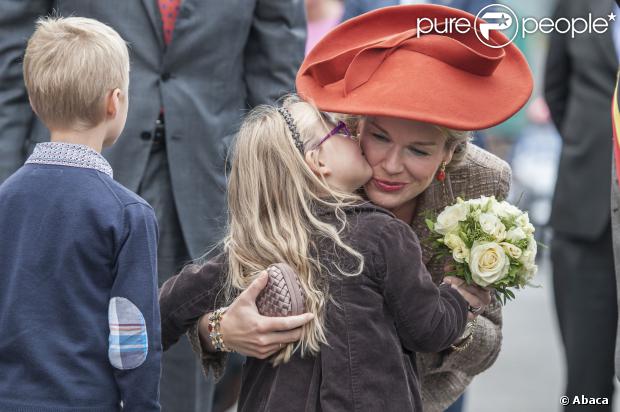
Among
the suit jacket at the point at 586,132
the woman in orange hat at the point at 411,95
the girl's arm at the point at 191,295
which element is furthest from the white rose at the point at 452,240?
the suit jacket at the point at 586,132

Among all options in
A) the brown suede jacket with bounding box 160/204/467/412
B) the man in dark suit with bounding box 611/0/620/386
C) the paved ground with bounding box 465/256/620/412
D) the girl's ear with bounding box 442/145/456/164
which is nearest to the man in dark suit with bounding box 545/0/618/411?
the paved ground with bounding box 465/256/620/412

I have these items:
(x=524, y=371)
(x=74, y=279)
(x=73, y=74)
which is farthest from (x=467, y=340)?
(x=524, y=371)

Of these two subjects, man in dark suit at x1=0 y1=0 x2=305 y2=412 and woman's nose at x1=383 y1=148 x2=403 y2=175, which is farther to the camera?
man in dark suit at x1=0 y1=0 x2=305 y2=412

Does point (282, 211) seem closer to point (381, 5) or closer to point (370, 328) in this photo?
point (370, 328)

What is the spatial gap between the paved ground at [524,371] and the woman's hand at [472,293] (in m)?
3.67

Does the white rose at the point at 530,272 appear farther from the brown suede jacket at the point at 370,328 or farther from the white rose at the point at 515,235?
the brown suede jacket at the point at 370,328

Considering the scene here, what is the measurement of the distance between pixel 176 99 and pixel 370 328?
4.90ft

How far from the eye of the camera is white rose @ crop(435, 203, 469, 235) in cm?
338

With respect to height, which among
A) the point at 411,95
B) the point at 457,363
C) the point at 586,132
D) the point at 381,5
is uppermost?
the point at 411,95

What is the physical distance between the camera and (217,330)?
10.8ft

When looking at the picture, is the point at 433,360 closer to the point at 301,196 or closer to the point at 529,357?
the point at 301,196

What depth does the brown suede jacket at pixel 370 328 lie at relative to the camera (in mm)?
3041

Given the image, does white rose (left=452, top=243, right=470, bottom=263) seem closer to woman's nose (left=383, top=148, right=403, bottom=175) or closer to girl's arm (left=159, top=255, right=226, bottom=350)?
woman's nose (left=383, top=148, right=403, bottom=175)

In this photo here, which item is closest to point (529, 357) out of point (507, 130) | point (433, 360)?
point (433, 360)
